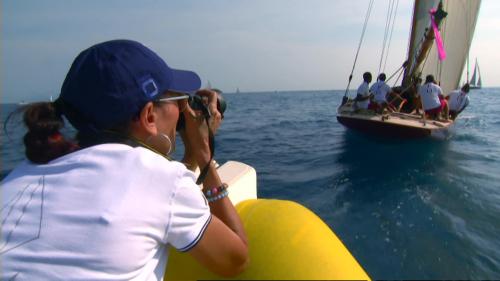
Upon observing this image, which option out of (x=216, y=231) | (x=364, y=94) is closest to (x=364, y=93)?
(x=364, y=94)

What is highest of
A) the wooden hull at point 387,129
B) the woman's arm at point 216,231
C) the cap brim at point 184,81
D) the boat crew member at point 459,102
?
the cap brim at point 184,81

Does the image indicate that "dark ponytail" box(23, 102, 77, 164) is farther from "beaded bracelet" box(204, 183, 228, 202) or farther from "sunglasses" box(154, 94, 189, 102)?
"beaded bracelet" box(204, 183, 228, 202)

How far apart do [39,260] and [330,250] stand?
94 centimetres

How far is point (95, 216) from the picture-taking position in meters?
0.88

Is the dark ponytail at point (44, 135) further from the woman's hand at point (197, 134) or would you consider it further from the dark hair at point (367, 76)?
the dark hair at point (367, 76)

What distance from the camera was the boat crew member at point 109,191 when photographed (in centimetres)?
89

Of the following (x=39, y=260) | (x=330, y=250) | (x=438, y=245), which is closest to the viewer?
(x=39, y=260)

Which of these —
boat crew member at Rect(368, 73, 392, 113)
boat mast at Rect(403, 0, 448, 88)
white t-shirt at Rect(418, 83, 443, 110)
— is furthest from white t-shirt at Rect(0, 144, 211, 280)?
boat mast at Rect(403, 0, 448, 88)

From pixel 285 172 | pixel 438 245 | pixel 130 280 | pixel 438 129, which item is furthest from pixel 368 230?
pixel 438 129

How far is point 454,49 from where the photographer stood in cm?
1513

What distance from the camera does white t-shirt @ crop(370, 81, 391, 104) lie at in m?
10.2

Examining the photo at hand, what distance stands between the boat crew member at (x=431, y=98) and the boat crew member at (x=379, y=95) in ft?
3.56

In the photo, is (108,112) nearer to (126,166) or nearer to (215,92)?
(126,166)

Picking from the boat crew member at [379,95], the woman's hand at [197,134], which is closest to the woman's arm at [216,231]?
the woman's hand at [197,134]
